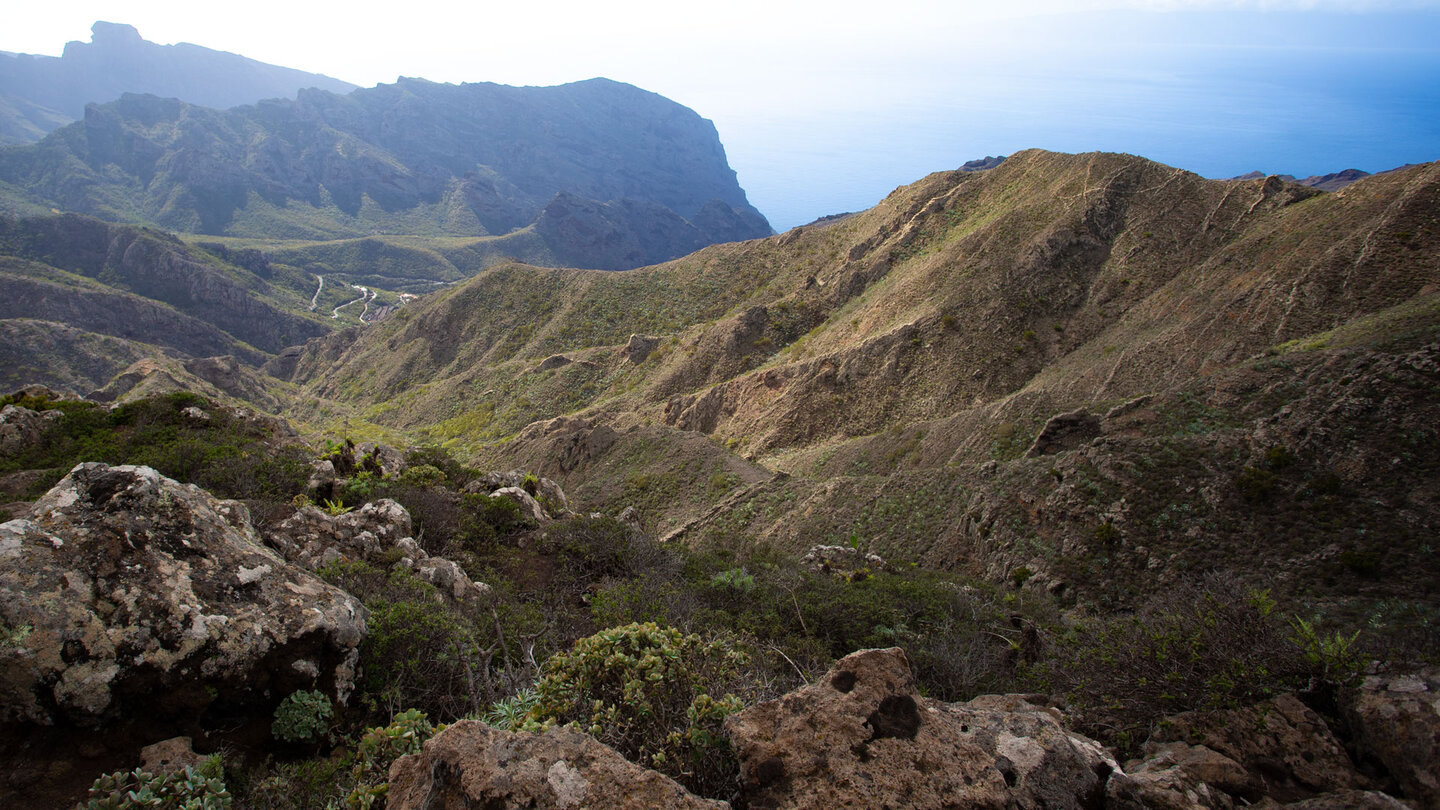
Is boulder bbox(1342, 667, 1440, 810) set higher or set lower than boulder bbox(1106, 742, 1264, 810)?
higher

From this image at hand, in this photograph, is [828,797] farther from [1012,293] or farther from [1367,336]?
[1012,293]

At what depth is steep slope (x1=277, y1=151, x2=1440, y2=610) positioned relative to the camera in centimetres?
1444

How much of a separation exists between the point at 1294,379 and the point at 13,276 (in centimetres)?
13481

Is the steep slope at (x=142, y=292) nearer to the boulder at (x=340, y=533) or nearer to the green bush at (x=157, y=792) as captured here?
the boulder at (x=340, y=533)

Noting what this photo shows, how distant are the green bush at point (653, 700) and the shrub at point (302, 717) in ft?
6.39

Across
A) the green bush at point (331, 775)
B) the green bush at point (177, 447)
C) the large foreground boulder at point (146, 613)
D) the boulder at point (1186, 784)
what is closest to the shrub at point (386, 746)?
the green bush at point (331, 775)

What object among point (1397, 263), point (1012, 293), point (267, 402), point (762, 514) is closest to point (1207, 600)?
point (762, 514)

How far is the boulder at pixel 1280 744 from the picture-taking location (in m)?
4.22

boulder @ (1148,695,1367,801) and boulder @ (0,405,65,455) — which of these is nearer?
boulder @ (1148,695,1367,801)

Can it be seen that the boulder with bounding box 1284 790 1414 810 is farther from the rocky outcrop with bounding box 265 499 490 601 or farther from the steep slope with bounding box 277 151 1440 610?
the steep slope with bounding box 277 151 1440 610

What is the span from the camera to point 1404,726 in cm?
410

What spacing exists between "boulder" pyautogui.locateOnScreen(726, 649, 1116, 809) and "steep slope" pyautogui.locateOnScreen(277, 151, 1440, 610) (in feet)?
41.3

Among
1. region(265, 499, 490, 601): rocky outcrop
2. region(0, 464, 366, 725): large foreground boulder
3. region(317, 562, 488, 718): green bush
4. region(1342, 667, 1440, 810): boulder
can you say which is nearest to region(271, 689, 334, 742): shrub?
region(0, 464, 366, 725): large foreground boulder

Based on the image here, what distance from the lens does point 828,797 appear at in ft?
11.7
